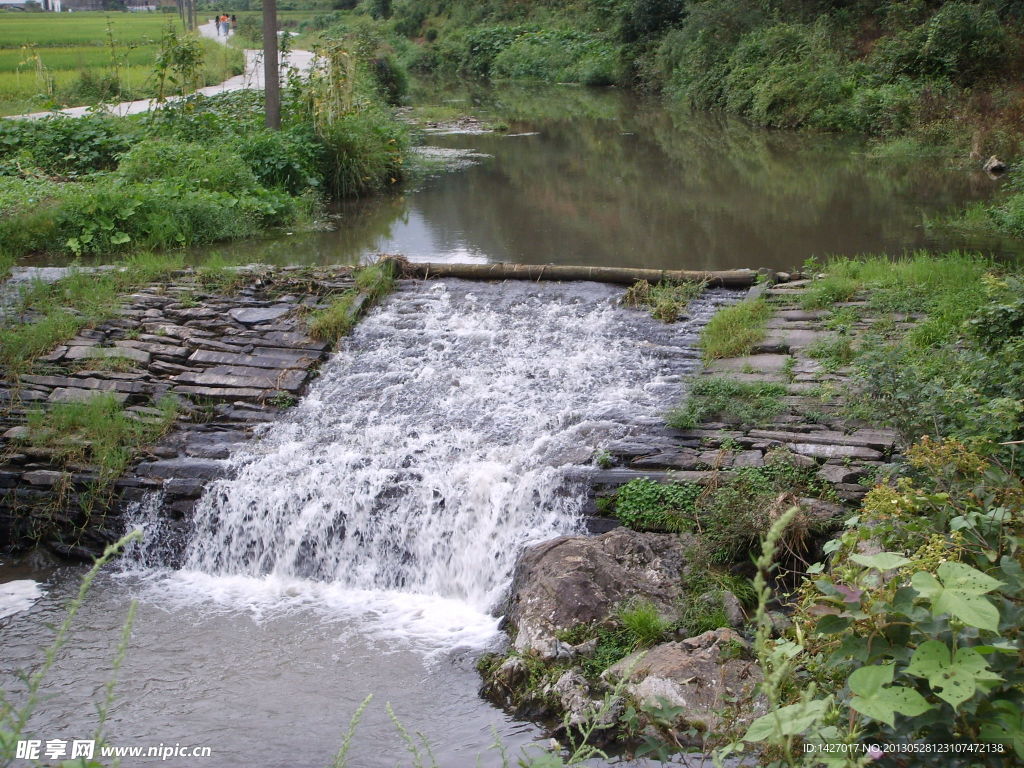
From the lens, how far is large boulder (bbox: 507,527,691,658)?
206 inches

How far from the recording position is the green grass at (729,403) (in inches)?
264

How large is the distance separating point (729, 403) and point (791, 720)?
4.50 metres

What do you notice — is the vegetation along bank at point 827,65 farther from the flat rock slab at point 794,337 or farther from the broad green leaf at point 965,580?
the broad green leaf at point 965,580

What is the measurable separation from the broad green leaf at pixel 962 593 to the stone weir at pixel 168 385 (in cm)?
527

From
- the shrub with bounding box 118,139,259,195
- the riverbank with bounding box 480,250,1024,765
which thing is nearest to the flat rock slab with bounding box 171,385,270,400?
the riverbank with bounding box 480,250,1024,765

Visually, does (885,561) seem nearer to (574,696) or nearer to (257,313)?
(574,696)

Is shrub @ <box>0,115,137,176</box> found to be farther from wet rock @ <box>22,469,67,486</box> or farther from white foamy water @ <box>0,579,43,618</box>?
white foamy water @ <box>0,579,43,618</box>

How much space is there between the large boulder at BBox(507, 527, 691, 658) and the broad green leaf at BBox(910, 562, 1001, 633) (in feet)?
8.35

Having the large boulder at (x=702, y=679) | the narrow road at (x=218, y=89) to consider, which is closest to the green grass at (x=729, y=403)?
the large boulder at (x=702, y=679)

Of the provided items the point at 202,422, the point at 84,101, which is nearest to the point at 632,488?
the point at 202,422

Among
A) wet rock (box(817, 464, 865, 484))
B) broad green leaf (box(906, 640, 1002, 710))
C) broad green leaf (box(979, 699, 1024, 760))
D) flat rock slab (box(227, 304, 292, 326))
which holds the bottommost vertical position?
wet rock (box(817, 464, 865, 484))

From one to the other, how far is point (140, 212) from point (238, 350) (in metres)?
3.92

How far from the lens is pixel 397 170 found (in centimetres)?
1567

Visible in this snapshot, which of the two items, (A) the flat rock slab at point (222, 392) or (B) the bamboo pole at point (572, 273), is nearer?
(A) the flat rock slab at point (222, 392)
